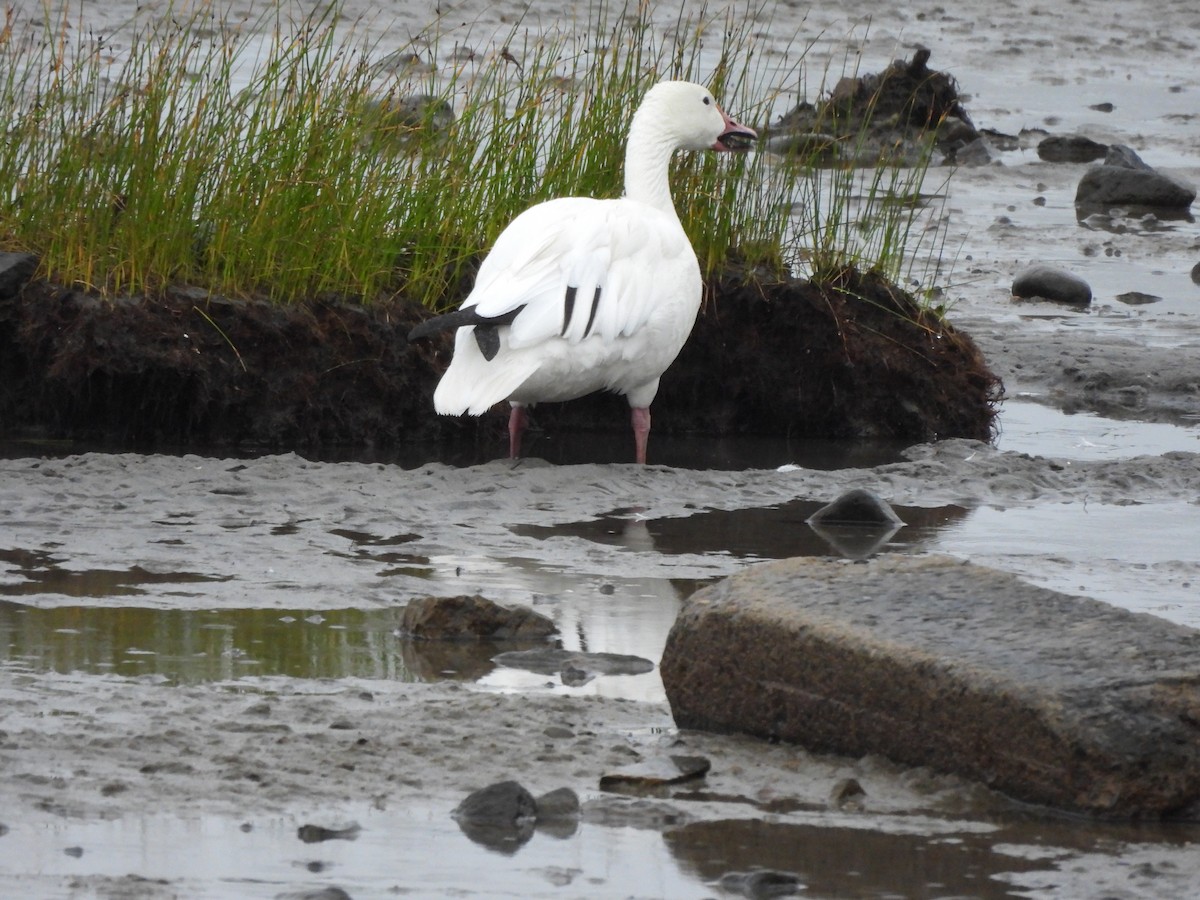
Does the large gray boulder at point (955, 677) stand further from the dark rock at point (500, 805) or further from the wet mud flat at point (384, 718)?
the dark rock at point (500, 805)

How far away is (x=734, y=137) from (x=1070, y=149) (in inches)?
437

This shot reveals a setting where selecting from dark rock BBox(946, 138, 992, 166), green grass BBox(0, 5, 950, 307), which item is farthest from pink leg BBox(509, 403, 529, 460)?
dark rock BBox(946, 138, 992, 166)

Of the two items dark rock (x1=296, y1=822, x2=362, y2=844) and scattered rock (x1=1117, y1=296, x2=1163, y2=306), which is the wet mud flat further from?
scattered rock (x1=1117, y1=296, x2=1163, y2=306)

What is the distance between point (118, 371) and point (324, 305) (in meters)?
0.95

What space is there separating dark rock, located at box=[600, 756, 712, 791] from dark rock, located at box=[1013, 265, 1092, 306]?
857 cm

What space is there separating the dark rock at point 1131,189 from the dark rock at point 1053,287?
13.8 feet

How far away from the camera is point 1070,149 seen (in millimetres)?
18828

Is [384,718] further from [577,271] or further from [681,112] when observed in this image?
[681,112]

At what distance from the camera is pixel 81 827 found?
3328 millimetres

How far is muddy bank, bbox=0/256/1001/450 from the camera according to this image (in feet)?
25.5

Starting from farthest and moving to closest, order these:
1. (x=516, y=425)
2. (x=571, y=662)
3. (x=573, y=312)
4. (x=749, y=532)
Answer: (x=516, y=425) < (x=573, y=312) < (x=749, y=532) < (x=571, y=662)

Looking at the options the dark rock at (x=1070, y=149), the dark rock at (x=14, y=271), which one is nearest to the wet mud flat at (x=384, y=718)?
the dark rock at (x=14, y=271)

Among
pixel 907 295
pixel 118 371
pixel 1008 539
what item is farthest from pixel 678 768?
pixel 907 295

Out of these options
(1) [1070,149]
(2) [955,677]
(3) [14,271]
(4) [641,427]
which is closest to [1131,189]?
(1) [1070,149]
